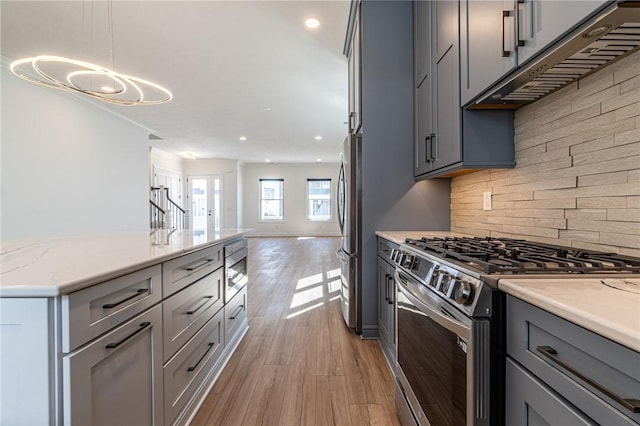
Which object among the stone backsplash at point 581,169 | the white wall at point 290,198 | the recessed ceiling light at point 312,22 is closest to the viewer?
the stone backsplash at point 581,169

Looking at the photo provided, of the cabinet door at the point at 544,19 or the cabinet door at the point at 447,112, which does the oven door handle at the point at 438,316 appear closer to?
the cabinet door at the point at 447,112

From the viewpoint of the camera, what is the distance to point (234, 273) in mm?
2484

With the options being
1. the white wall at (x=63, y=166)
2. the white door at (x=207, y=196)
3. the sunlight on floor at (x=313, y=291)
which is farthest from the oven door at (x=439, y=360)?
the white door at (x=207, y=196)

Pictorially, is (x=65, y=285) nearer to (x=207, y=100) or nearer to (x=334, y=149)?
(x=207, y=100)

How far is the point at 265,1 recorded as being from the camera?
2.64 meters

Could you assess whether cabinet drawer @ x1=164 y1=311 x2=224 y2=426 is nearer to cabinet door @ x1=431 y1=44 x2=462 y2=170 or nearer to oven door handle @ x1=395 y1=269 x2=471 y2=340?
oven door handle @ x1=395 y1=269 x2=471 y2=340

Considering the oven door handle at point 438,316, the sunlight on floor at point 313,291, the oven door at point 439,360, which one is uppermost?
the oven door handle at point 438,316

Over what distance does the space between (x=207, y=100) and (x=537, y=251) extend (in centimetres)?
493

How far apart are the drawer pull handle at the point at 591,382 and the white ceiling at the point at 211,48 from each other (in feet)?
9.43

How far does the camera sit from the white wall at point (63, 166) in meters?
3.87

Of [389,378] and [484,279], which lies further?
[389,378]

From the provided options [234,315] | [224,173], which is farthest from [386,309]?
[224,173]

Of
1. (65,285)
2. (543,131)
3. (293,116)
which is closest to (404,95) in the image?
(543,131)

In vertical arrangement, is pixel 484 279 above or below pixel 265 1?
below
